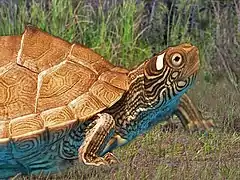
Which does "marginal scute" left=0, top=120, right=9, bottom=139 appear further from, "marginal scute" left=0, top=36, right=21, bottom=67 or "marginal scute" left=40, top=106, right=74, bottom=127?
"marginal scute" left=0, top=36, right=21, bottom=67

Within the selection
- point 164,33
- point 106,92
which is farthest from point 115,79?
point 164,33

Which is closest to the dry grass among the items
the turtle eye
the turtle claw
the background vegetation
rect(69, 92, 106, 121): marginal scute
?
the background vegetation

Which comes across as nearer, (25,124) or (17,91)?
(25,124)

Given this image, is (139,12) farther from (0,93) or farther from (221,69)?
(0,93)

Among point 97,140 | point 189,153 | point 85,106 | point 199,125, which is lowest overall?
point 189,153

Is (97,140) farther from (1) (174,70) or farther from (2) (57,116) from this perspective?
(1) (174,70)

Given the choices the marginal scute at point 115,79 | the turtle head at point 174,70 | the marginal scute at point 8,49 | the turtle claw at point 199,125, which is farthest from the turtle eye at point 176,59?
the marginal scute at point 8,49
